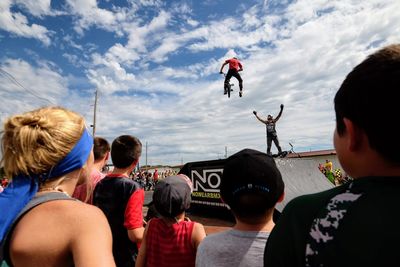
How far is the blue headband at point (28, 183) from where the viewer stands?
1259mm

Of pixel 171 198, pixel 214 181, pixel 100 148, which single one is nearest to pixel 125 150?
pixel 100 148

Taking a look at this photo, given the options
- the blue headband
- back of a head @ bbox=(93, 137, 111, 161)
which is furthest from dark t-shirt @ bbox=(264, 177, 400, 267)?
back of a head @ bbox=(93, 137, 111, 161)

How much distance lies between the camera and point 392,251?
0.69m

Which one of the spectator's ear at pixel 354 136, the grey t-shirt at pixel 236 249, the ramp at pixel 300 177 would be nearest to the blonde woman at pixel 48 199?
the grey t-shirt at pixel 236 249

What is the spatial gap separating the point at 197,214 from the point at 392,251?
7.78 metres

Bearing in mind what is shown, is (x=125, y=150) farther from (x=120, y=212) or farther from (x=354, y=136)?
(x=354, y=136)

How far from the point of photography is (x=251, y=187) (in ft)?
5.00

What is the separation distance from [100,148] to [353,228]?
306cm

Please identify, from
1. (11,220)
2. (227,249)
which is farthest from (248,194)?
(11,220)

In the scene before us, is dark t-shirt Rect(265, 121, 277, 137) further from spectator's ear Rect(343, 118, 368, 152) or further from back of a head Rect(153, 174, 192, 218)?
spectator's ear Rect(343, 118, 368, 152)

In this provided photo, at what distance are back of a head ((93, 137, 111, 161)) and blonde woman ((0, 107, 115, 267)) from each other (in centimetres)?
189

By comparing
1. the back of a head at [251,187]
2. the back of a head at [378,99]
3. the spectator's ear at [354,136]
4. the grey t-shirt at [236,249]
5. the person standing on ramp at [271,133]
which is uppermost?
the person standing on ramp at [271,133]

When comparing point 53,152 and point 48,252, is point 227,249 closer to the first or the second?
point 48,252

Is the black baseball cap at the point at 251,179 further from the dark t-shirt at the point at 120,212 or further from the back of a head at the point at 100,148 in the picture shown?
the back of a head at the point at 100,148
